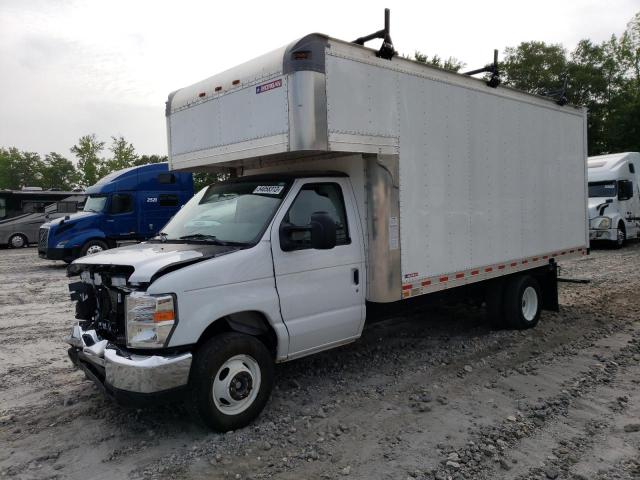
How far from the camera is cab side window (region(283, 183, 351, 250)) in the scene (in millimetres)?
4656

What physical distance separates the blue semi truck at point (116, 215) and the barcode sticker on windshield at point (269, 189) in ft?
36.5

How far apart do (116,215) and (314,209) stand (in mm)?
12602

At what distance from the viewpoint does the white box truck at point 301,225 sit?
13.2ft

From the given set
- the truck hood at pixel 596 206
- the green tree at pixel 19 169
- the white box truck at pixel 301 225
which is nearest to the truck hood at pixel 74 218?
the white box truck at pixel 301 225

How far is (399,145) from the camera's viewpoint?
530cm

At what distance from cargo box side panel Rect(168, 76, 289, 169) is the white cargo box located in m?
0.01

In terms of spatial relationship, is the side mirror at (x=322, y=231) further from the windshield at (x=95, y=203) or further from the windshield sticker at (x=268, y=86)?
the windshield at (x=95, y=203)

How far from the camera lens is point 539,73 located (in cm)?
3775

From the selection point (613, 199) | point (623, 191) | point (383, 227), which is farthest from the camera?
point (613, 199)

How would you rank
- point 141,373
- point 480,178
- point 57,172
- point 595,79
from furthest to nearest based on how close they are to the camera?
point 57,172, point 595,79, point 480,178, point 141,373

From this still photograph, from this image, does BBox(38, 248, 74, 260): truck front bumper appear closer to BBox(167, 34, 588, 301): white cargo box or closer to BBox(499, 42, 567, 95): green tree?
BBox(167, 34, 588, 301): white cargo box

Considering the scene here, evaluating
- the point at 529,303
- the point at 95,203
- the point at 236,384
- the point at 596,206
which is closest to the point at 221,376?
the point at 236,384

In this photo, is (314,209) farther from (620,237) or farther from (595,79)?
(595,79)

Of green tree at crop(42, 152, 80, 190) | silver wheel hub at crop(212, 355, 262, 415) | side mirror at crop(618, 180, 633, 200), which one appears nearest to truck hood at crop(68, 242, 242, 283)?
silver wheel hub at crop(212, 355, 262, 415)
